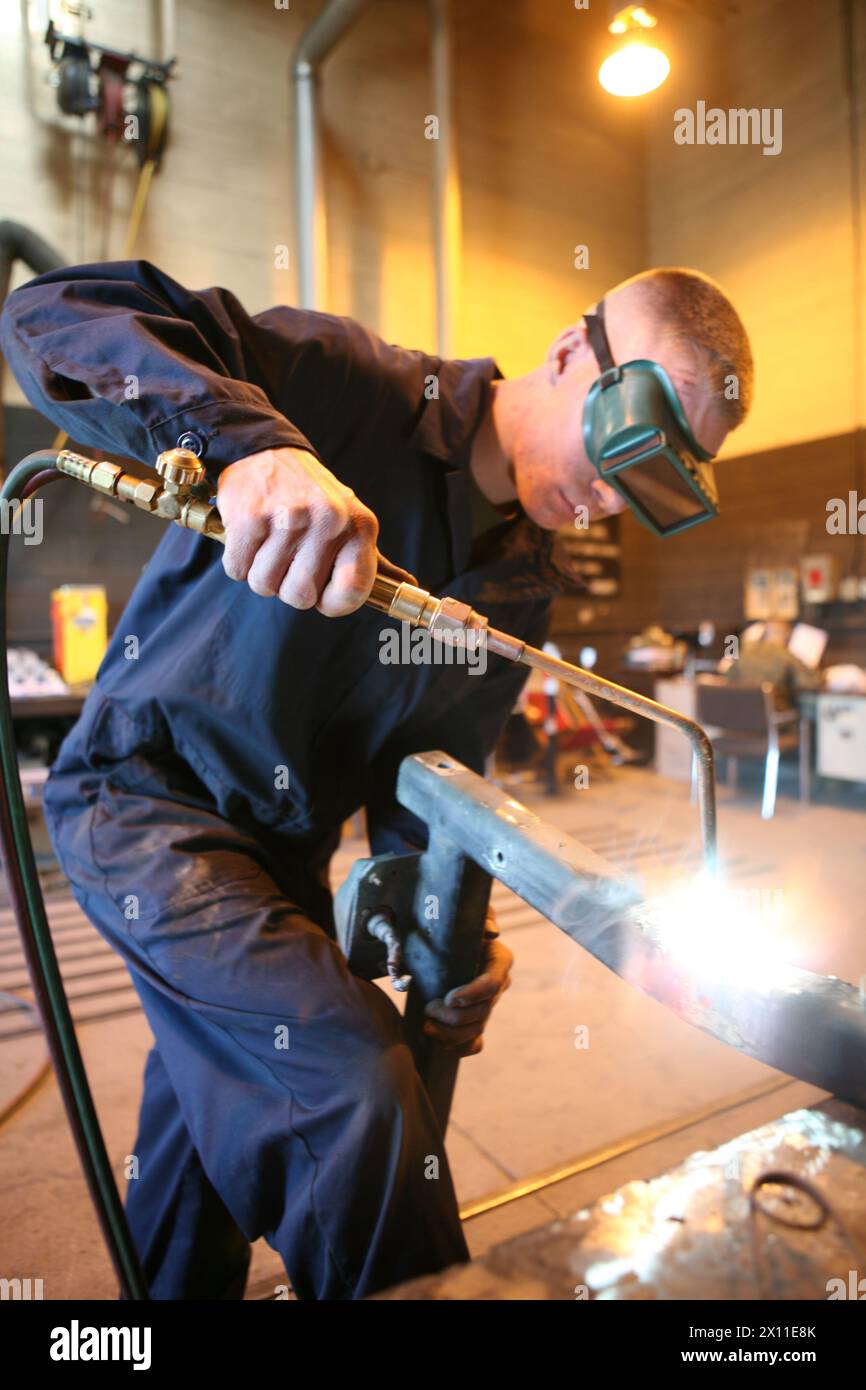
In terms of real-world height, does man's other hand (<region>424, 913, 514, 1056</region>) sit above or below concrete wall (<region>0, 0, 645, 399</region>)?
below

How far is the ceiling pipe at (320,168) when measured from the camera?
16.0 ft

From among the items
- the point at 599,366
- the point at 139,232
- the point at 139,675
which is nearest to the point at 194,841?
the point at 139,675

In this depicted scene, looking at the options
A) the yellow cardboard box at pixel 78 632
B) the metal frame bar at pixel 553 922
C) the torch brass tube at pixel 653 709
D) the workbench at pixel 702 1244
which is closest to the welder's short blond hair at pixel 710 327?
the torch brass tube at pixel 653 709

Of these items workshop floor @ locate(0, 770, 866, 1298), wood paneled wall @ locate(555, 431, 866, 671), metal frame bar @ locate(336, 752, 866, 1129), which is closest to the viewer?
metal frame bar @ locate(336, 752, 866, 1129)

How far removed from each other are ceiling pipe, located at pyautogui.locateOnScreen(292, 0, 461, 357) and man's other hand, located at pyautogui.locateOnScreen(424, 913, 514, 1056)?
15.1ft

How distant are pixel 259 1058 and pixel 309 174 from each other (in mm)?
5374

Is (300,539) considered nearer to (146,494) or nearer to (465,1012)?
(146,494)

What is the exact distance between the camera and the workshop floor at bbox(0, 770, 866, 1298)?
4.80ft

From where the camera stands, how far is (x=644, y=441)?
0.93m

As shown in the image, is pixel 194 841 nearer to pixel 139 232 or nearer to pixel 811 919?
pixel 811 919

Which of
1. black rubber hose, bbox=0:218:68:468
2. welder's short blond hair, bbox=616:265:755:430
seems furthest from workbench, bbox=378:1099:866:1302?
black rubber hose, bbox=0:218:68:468

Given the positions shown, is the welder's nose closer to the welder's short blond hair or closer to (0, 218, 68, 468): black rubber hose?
the welder's short blond hair

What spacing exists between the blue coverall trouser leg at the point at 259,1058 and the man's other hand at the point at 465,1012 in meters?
0.09

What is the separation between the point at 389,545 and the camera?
1054 millimetres
